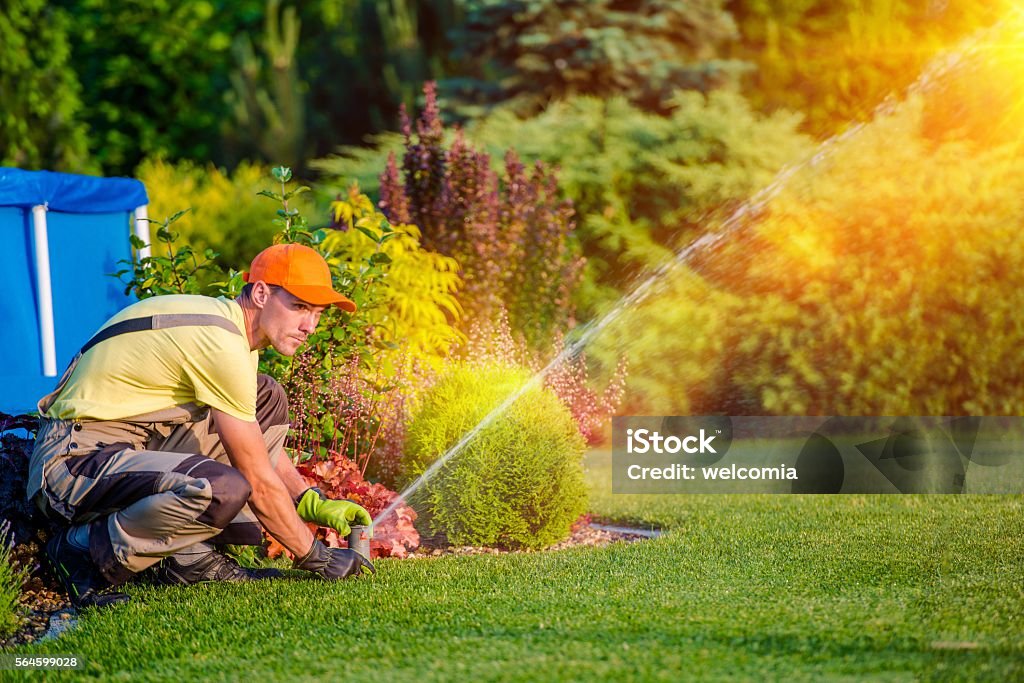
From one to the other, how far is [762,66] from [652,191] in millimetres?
4172

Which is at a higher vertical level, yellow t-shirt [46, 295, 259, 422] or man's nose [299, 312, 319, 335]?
man's nose [299, 312, 319, 335]

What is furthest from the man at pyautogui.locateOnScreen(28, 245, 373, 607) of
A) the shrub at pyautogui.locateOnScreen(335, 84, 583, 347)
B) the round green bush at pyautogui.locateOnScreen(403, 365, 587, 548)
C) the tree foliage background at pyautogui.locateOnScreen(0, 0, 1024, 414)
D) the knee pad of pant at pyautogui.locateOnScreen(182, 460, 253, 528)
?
the shrub at pyautogui.locateOnScreen(335, 84, 583, 347)

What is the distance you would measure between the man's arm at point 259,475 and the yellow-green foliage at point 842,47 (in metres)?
8.57

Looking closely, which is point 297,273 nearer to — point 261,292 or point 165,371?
point 261,292

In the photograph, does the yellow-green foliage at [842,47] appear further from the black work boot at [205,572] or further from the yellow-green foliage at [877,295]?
the black work boot at [205,572]

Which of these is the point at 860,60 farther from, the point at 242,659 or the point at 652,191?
the point at 242,659

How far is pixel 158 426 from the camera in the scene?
4.73 meters

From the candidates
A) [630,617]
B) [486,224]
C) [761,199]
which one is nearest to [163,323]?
[630,617]

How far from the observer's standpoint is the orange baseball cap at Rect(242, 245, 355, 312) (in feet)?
14.8

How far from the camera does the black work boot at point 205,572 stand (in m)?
4.82

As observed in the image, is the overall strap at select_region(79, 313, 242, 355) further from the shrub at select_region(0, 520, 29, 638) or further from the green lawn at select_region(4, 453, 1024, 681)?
the green lawn at select_region(4, 453, 1024, 681)

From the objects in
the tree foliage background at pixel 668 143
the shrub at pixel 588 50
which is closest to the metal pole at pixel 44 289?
the tree foliage background at pixel 668 143

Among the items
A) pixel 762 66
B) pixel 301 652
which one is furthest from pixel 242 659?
pixel 762 66

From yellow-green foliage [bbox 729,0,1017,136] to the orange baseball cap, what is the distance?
8.20 metres
